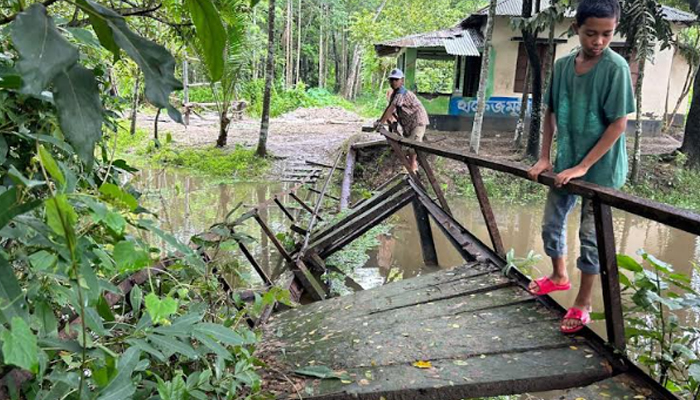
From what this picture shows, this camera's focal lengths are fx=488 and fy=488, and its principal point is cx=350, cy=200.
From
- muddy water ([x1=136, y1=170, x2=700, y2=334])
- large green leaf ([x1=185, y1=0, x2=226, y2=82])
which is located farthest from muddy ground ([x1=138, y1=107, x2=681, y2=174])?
large green leaf ([x1=185, y1=0, x2=226, y2=82])

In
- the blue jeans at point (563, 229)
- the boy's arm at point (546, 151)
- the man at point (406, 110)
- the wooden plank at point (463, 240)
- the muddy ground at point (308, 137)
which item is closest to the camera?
the blue jeans at point (563, 229)

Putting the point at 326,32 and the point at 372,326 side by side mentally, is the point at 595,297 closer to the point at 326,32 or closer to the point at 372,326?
the point at 372,326

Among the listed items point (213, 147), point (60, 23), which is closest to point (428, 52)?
point (213, 147)

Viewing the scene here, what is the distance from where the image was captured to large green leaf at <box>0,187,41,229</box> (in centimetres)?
63

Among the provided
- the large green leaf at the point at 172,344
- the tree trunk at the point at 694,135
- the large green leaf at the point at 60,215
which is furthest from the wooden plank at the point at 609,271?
the tree trunk at the point at 694,135

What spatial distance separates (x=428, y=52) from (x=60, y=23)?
12.8 meters

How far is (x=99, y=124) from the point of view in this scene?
1.91 feet

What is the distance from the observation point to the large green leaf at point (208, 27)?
67 centimetres

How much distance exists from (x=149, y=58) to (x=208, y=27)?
0.32 ft

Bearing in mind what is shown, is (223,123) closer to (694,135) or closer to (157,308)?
(694,135)

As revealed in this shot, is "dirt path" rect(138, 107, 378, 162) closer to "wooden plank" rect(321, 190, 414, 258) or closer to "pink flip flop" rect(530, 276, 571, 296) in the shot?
"wooden plank" rect(321, 190, 414, 258)

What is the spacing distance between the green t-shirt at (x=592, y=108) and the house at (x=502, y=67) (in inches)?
397

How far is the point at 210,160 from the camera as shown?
10375mm

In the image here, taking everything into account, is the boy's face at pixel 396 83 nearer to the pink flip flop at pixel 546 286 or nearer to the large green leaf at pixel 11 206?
the pink flip flop at pixel 546 286
